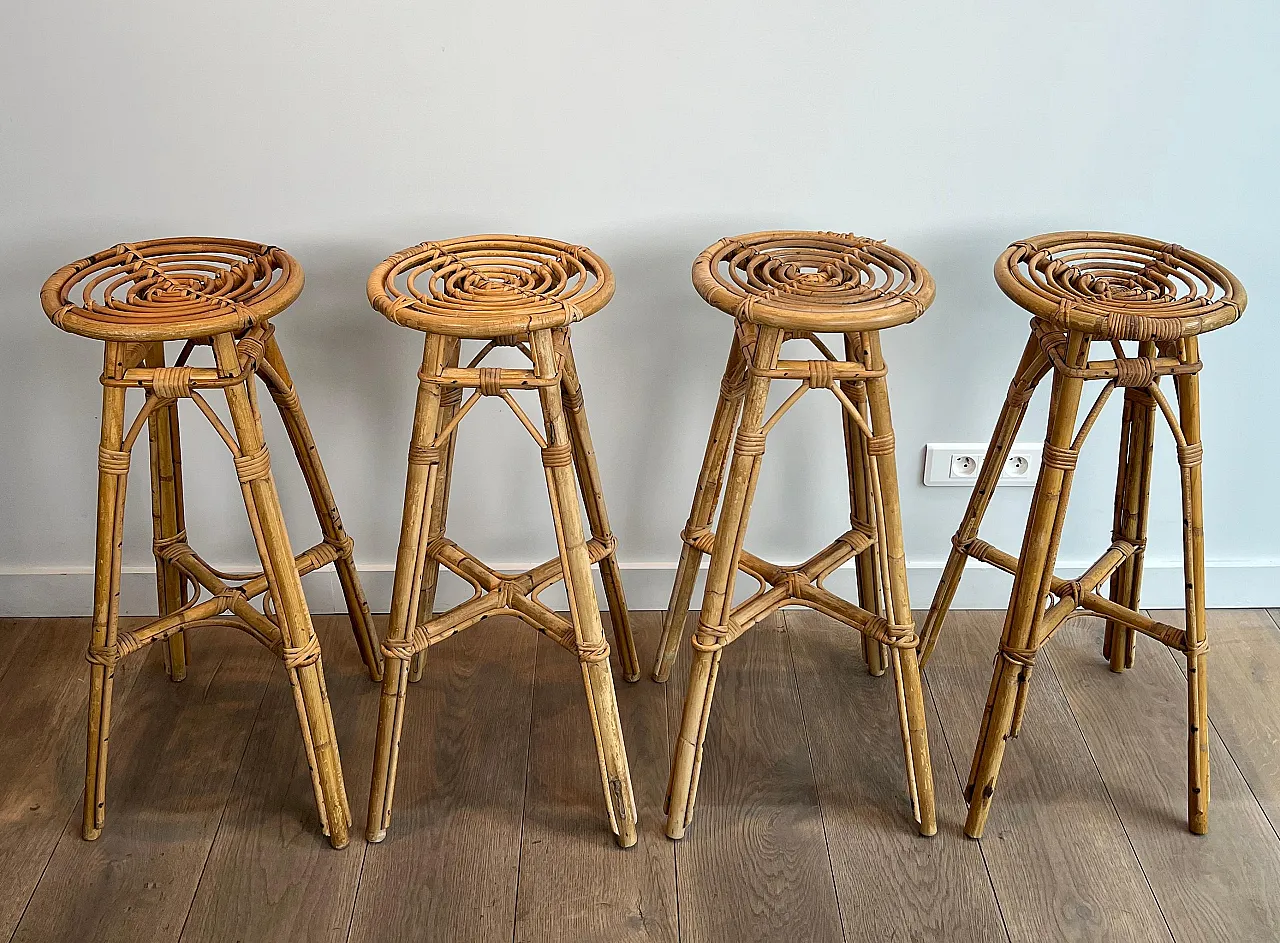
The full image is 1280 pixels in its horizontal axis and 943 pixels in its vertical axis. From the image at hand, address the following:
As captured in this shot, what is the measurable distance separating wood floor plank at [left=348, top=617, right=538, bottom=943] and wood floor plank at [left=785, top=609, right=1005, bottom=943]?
0.49 metres

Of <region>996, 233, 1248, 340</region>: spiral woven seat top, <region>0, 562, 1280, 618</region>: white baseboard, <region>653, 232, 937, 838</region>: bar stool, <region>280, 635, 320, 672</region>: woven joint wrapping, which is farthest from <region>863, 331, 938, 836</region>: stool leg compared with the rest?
<region>280, 635, 320, 672</region>: woven joint wrapping

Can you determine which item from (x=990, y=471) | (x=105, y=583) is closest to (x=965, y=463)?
(x=990, y=471)

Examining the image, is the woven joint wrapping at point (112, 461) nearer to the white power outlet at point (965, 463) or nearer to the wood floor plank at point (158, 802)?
the wood floor plank at point (158, 802)

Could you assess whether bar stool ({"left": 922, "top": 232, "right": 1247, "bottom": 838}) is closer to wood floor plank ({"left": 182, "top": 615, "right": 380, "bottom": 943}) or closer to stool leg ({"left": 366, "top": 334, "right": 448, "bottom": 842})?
stool leg ({"left": 366, "top": 334, "right": 448, "bottom": 842})

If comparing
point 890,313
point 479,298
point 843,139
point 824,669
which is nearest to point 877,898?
point 824,669

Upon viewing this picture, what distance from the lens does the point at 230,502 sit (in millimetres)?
2098

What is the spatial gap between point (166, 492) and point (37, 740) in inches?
19.0

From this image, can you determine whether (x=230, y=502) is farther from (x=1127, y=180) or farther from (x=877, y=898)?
(x=1127, y=180)

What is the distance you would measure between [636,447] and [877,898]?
2.88 ft

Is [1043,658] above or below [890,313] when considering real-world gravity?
below

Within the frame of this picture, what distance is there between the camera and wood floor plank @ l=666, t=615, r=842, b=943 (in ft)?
5.10

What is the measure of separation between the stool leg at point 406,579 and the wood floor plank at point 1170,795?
113cm

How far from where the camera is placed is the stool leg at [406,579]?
152 centimetres

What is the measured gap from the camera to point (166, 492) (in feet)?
5.95
